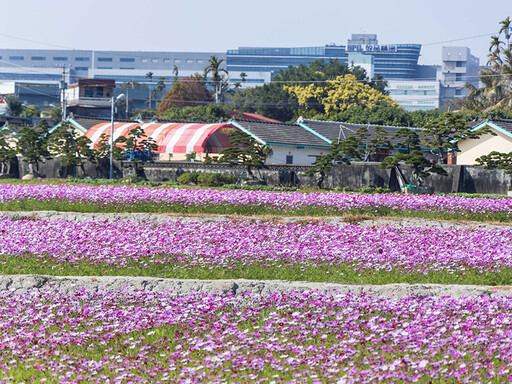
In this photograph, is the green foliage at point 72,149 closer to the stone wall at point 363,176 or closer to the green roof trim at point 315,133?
the stone wall at point 363,176

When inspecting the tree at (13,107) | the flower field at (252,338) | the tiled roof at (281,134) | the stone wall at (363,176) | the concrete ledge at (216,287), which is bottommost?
the flower field at (252,338)

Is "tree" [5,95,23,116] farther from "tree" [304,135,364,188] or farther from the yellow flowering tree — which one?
"tree" [304,135,364,188]

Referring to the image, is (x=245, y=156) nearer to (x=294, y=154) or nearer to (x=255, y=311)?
(x=294, y=154)

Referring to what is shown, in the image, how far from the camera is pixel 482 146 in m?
43.6

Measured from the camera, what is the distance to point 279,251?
15.3 m

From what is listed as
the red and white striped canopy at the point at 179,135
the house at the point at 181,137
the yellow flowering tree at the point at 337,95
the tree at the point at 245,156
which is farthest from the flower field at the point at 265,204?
the yellow flowering tree at the point at 337,95

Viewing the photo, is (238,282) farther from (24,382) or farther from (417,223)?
(417,223)

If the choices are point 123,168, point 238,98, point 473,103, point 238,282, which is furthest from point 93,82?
point 238,282

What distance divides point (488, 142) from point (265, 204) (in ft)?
81.0

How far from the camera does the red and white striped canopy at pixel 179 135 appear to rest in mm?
53438

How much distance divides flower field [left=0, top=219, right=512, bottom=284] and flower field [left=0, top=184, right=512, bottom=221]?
3.00 meters

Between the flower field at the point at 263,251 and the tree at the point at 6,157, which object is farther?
the tree at the point at 6,157

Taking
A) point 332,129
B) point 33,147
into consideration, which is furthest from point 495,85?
point 33,147

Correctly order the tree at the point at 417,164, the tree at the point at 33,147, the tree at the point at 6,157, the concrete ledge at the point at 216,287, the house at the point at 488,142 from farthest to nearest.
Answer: the tree at the point at 6,157, the tree at the point at 33,147, the house at the point at 488,142, the tree at the point at 417,164, the concrete ledge at the point at 216,287
